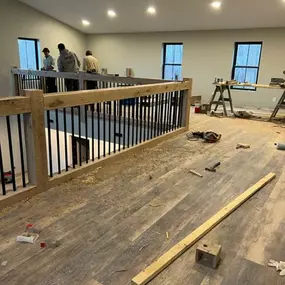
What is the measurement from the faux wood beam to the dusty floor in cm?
74

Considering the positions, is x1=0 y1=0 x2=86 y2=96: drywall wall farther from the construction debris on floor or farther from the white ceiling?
the construction debris on floor

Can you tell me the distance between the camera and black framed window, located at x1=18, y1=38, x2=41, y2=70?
954 centimetres

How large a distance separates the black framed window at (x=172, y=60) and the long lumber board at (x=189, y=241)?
755 centimetres

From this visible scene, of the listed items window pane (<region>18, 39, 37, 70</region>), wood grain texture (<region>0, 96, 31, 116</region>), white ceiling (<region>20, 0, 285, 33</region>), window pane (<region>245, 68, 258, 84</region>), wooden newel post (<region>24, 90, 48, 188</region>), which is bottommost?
wooden newel post (<region>24, 90, 48, 188</region>)

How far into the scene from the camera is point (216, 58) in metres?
8.91

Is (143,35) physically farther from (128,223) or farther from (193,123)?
(128,223)

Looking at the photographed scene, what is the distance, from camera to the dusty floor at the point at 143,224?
1.64 meters

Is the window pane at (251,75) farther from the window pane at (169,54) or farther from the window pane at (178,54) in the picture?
the window pane at (169,54)

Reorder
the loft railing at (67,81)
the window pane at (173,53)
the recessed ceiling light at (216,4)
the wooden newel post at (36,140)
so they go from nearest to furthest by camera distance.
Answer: the wooden newel post at (36,140)
the loft railing at (67,81)
the recessed ceiling light at (216,4)
the window pane at (173,53)

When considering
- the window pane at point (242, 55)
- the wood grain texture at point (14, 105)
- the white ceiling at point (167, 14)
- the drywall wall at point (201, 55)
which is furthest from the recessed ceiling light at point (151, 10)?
the wood grain texture at point (14, 105)

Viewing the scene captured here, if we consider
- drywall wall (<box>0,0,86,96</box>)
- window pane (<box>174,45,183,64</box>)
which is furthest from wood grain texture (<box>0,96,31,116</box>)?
window pane (<box>174,45,183,64</box>)

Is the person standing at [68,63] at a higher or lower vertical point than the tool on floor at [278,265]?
higher

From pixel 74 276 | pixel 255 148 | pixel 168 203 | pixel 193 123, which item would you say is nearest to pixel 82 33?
pixel 193 123

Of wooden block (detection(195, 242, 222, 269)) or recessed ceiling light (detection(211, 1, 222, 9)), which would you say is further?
recessed ceiling light (detection(211, 1, 222, 9))
